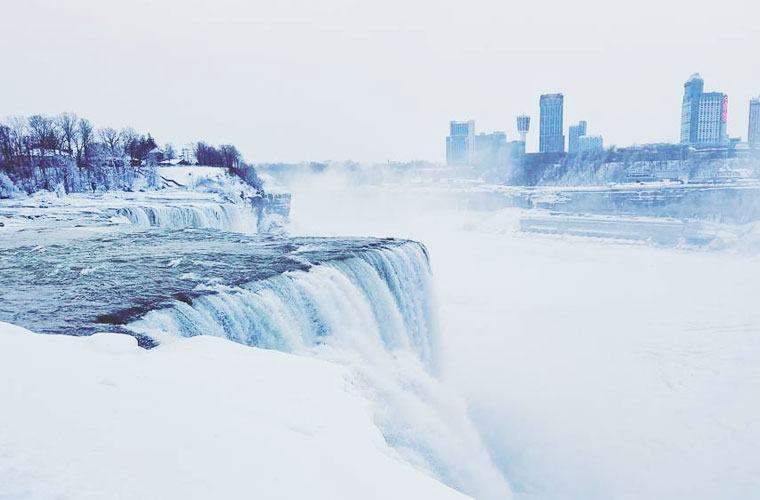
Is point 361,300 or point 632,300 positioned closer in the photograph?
point 361,300

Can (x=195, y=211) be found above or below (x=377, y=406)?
above

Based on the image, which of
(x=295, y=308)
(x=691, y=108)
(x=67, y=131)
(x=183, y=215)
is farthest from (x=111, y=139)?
(x=691, y=108)

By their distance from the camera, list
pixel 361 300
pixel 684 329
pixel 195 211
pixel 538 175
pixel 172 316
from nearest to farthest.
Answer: pixel 172 316
pixel 361 300
pixel 684 329
pixel 195 211
pixel 538 175

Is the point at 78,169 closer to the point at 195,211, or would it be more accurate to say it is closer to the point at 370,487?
the point at 195,211

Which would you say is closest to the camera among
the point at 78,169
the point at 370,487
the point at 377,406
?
the point at 370,487

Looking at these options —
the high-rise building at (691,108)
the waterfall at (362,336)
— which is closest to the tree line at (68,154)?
the waterfall at (362,336)

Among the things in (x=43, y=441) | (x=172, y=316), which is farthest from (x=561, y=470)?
(x=43, y=441)

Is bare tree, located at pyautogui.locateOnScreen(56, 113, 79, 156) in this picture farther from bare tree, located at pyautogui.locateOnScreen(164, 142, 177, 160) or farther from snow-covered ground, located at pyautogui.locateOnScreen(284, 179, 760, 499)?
snow-covered ground, located at pyautogui.locateOnScreen(284, 179, 760, 499)
